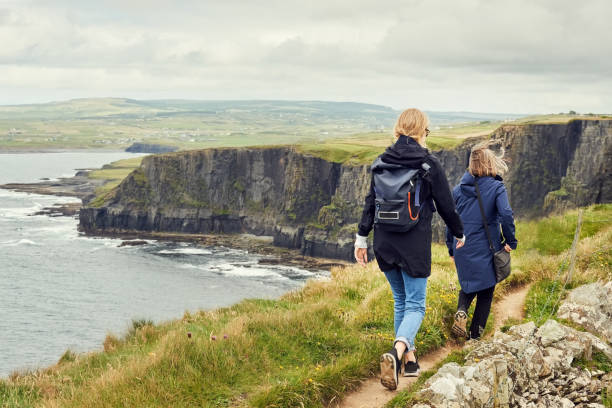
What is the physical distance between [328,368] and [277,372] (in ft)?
2.36

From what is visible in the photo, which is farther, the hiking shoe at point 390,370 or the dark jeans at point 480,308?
the dark jeans at point 480,308

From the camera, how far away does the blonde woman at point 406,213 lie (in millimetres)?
6262

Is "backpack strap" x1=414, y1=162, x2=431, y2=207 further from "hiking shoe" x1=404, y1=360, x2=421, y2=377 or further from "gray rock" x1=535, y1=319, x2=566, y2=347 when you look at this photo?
"gray rock" x1=535, y1=319, x2=566, y2=347

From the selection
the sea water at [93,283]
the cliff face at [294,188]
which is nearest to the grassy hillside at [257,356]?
the sea water at [93,283]

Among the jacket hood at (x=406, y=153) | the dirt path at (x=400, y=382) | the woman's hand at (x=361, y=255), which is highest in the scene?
the jacket hood at (x=406, y=153)

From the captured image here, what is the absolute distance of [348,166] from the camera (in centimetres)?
12412

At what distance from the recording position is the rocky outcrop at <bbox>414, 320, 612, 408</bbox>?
5918mm

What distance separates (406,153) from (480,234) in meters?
2.34

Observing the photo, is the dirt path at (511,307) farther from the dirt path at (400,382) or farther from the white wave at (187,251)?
the white wave at (187,251)

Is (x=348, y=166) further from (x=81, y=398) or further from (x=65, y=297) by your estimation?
(x=81, y=398)

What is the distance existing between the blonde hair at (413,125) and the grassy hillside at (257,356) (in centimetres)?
304

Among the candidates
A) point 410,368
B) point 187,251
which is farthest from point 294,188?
point 410,368

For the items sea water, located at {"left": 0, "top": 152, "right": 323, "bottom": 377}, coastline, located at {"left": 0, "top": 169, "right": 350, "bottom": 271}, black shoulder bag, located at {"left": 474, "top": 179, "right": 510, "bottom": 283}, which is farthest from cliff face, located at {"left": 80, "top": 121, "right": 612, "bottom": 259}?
black shoulder bag, located at {"left": 474, "top": 179, "right": 510, "bottom": 283}

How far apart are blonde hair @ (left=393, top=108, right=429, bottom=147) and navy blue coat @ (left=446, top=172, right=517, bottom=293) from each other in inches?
76.2
